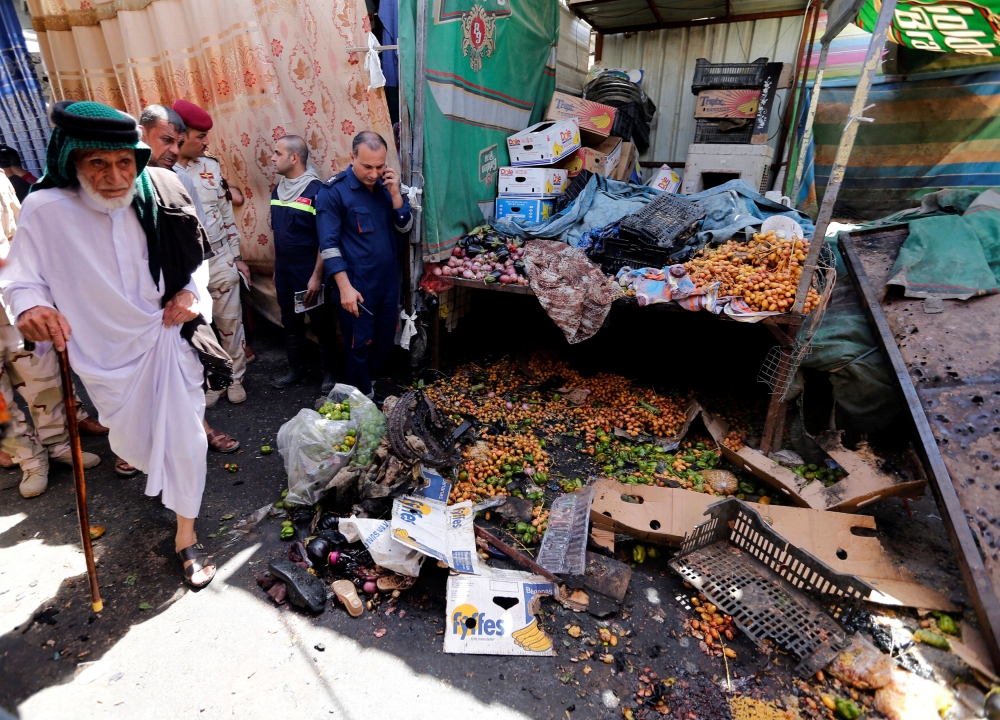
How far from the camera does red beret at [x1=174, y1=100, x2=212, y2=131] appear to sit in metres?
4.09

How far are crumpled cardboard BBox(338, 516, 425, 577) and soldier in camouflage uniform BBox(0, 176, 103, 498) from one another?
2.10 meters

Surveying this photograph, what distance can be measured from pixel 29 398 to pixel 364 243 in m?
2.49

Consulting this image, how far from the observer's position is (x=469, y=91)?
4801 mm

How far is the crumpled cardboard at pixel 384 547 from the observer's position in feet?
9.04

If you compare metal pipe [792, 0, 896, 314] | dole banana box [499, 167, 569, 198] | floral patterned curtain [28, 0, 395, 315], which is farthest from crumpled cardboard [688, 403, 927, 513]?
floral patterned curtain [28, 0, 395, 315]

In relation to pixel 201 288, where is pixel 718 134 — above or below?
above

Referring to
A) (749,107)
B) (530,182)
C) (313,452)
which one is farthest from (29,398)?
(749,107)

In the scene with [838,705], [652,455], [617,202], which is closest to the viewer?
[838,705]

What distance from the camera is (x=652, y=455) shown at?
4.00 metres

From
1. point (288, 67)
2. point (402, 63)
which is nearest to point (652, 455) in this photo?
point (402, 63)

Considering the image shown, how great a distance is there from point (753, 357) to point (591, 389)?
1.98 metres

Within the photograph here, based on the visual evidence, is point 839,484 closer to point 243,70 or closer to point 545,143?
point 545,143

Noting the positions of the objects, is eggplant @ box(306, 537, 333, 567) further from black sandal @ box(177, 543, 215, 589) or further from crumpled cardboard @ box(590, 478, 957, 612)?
crumpled cardboard @ box(590, 478, 957, 612)

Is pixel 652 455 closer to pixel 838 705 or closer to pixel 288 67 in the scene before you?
pixel 838 705
